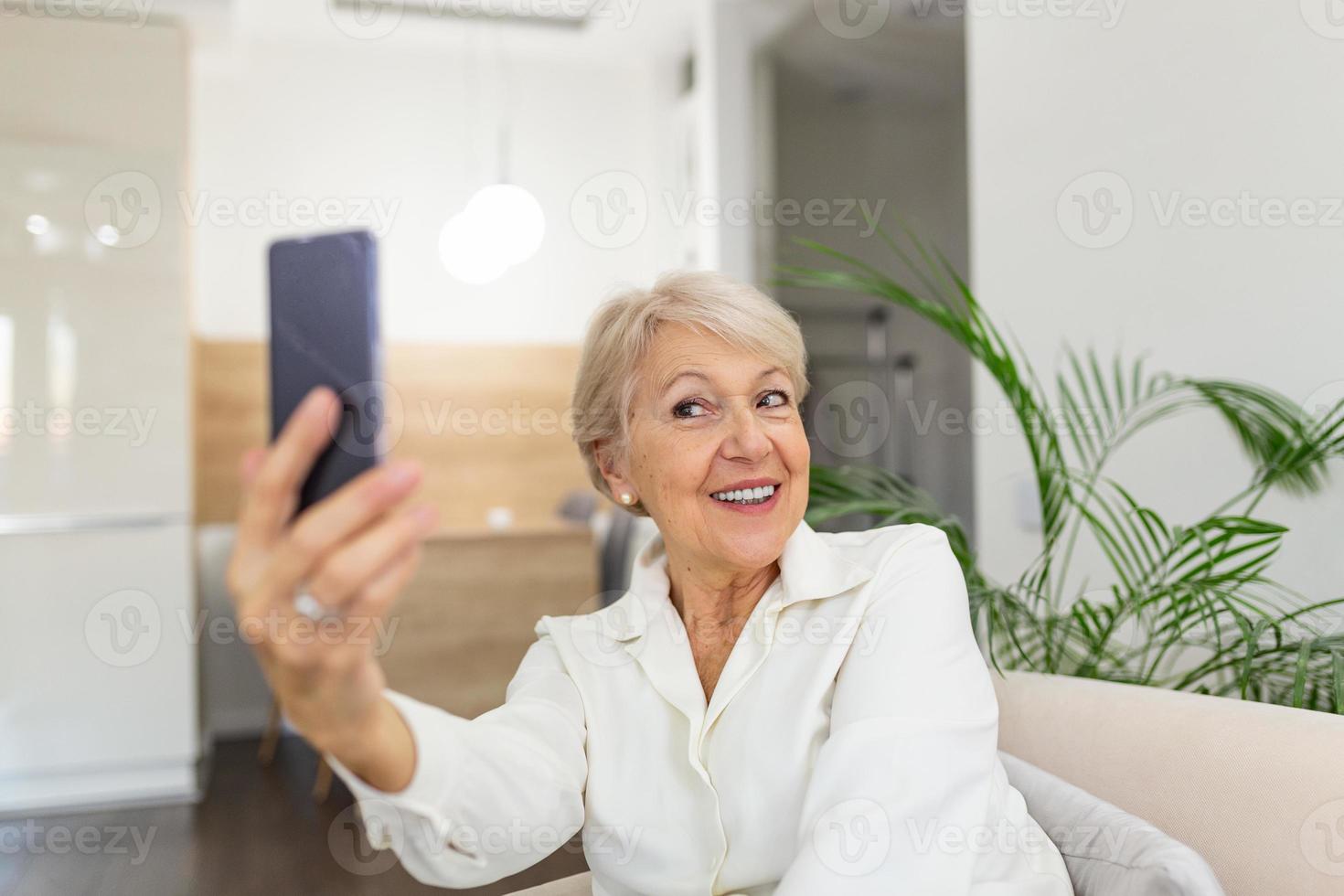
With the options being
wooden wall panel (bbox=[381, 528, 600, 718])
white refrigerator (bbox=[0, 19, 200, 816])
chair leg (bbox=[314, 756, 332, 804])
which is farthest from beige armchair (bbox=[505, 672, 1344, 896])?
white refrigerator (bbox=[0, 19, 200, 816])

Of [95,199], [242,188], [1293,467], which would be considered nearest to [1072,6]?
[1293,467]

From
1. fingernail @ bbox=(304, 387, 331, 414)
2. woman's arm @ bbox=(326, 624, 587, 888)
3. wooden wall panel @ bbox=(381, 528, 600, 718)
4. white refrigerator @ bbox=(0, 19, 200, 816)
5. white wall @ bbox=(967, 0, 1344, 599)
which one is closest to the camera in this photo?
fingernail @ bbox=(304, 387, 331, 414)

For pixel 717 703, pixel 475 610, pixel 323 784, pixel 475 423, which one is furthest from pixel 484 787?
pixel 475 423

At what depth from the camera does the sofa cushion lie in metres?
1.04

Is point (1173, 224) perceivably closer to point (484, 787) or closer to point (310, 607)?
point (484, 787)

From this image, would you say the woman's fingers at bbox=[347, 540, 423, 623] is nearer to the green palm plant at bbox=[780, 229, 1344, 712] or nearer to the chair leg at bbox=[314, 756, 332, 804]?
the green palm plant at bbox=[780, 229, 1344, 712]

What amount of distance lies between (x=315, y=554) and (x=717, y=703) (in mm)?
735

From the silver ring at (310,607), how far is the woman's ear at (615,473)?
860 millimetres

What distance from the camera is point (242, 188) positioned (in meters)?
4.72

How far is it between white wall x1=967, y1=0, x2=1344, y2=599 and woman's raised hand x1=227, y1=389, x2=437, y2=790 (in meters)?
1.68

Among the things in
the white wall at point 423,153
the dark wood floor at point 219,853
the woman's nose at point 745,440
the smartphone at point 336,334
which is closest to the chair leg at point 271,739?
the dark wood floor at point 219,853

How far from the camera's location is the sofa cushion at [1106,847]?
1.04 metres

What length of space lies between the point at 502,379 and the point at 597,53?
164 centimetres

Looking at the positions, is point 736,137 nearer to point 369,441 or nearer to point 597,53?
point 597,53
